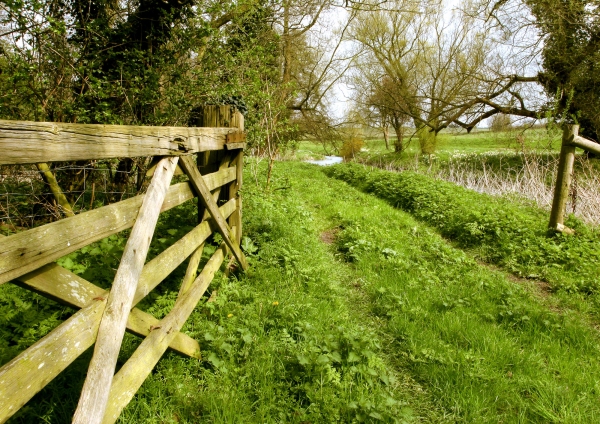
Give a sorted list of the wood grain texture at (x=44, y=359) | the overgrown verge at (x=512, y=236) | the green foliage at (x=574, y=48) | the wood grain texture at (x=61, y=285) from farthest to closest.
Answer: the green foliage at (x=574, y=48), the overgrown verge at (x=512, y=236), the wood grain texture at (x=61, y=285), the wood grain texture at (x=44, y=359)

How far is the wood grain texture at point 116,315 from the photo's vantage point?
1.30 m

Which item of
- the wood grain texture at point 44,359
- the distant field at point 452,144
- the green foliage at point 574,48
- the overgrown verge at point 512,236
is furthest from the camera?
the distant field at point 452,144

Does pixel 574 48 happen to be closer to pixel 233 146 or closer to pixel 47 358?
pixel 233 146

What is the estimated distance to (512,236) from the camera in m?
5.57

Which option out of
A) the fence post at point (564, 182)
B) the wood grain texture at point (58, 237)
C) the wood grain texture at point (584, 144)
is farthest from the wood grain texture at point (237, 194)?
the wood grain texture at point (584, 144)

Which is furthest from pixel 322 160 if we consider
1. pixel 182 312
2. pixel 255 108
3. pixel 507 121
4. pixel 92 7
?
pixel 182 312

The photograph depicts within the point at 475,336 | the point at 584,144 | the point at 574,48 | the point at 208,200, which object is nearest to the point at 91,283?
the point at 208,200

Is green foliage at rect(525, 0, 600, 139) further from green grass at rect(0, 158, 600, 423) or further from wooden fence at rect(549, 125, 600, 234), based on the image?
green grass at rect(0, 158, 600, 423)

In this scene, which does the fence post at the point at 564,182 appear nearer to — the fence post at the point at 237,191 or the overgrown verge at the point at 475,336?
the overgrown verge at the point at 475,336

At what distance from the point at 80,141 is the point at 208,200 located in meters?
1.47

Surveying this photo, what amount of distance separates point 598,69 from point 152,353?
15778 millimetres

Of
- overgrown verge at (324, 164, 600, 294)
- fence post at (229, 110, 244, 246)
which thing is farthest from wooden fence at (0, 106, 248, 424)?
overgrown verge at (324, 164, 600, 294)

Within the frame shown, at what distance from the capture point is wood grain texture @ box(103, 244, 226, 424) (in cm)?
164

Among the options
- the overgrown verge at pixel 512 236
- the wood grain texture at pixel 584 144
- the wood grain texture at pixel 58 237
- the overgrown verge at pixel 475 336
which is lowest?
the overgrown verge at pixel 475 336
